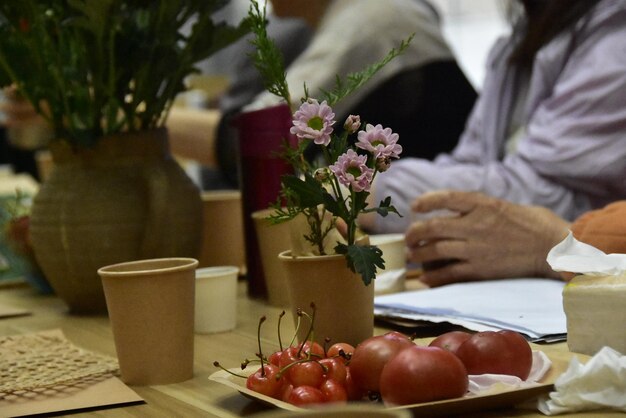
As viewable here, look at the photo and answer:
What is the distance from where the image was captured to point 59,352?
3.29ft

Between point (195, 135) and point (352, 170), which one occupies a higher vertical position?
point (195, 135)

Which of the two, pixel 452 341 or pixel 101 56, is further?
pixel 101 56

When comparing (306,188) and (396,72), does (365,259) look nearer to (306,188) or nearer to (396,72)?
(306,188)

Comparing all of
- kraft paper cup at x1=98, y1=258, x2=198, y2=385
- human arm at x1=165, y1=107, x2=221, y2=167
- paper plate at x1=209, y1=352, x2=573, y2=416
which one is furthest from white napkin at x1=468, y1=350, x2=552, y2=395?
human arm at x1=165, y1=107, x2=221, y2=167

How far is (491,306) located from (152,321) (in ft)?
1.29

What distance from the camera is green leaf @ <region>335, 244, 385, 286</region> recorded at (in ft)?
2.55

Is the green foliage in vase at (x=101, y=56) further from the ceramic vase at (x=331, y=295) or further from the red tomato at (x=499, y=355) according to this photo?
the red tomato at (x=499, y=355)

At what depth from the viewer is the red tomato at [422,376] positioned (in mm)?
645

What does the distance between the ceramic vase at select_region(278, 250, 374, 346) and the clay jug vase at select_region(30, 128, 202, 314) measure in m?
0.42

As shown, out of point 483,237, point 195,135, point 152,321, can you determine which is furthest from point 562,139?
point 195,135

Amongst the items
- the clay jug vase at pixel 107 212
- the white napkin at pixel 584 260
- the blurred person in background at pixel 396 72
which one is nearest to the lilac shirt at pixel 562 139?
the blurred person in background at pixel 396 72

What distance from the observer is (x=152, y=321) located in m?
0.85

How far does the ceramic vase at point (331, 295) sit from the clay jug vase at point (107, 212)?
16.4 inches

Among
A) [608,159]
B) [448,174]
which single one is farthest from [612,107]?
[448,174]
